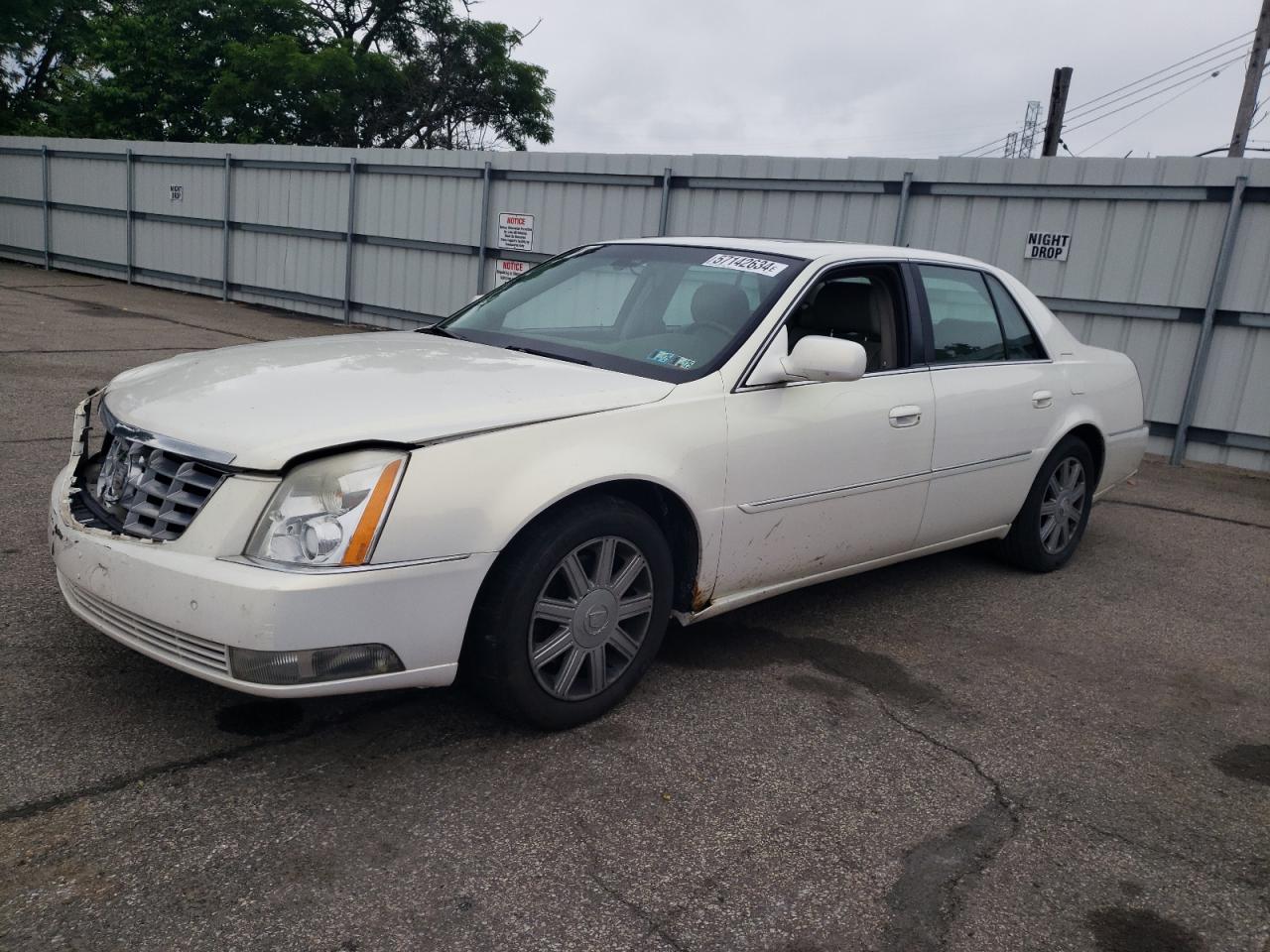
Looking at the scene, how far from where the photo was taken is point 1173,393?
8977 mm

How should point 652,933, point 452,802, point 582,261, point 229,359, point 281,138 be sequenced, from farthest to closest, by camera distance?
point 281,138
point 582,261
point 229,359
point 452,802
point 652,933

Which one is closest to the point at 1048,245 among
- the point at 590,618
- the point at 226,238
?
the point at 590,618

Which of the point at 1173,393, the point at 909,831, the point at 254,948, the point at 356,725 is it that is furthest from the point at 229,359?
the point at 1173,393

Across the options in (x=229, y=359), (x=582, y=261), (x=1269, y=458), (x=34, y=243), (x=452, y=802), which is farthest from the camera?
(x=34, y=243)

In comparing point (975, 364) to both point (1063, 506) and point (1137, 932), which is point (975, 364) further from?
point (1137, 932)

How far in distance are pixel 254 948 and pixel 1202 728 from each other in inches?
123

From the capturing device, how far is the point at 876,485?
13.5 ft

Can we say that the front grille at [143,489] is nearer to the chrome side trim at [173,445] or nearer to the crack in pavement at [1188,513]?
the chrome side trim at [173,445]

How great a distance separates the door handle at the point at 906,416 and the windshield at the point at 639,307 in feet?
2.20

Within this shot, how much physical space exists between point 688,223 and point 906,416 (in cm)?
750

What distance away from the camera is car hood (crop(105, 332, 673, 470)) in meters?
2.82

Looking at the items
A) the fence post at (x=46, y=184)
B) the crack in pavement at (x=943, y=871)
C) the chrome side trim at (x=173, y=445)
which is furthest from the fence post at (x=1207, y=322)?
the fence post at (x=46, y=184)

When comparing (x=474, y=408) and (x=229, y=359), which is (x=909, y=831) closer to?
(x=474, y=408)

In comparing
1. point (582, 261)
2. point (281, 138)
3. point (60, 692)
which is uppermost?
point (281, 138)
